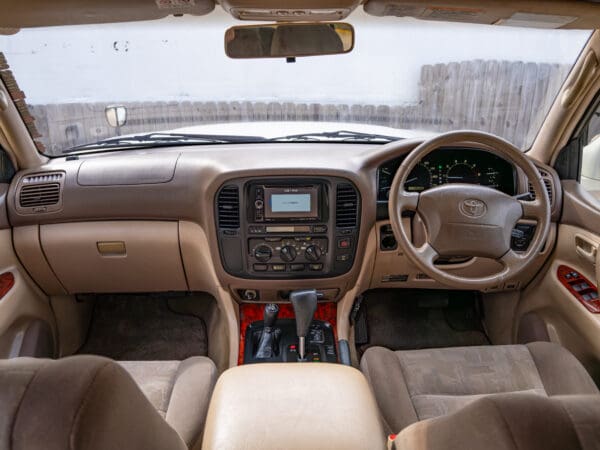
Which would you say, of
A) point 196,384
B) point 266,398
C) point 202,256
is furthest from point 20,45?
point 266,398

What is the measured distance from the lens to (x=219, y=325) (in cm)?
275

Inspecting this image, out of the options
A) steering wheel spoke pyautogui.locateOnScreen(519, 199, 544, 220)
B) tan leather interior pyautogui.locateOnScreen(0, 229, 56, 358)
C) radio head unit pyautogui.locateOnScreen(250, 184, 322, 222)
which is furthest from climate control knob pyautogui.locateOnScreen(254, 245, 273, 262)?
tan leather interior pyautogui.locateOnScreen(0, 229, 56, 358)

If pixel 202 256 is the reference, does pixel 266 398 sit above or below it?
above

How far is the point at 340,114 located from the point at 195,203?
965 millimetres

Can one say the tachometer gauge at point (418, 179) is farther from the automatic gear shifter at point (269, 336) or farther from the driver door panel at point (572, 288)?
the automatic gear shifter at point (269, 336)

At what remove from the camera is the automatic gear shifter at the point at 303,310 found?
218 cm

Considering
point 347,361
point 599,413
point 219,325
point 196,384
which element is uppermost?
point 599,413

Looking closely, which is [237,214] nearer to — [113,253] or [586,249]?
[113,253]

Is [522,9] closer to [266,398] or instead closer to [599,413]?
[599,413]

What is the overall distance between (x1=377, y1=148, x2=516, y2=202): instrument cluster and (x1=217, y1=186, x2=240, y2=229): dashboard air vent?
2.16 ft

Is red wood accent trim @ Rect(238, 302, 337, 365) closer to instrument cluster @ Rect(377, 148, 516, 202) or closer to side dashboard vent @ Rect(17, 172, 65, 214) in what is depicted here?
instrument cluster @ Rect(377, 148, 516, 202)

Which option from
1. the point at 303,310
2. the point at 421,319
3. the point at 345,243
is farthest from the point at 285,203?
the point at 421,319

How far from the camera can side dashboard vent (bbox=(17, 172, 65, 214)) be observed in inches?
91.8

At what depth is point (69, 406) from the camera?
704 millimetres
